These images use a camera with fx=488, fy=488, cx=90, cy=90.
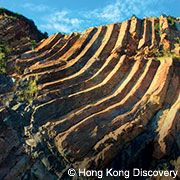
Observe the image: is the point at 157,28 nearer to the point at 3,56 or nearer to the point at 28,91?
the point at 3,56

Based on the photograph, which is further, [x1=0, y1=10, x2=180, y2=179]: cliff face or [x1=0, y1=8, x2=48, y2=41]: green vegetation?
[x1=0, y1=8, x2=48, y2=41]: green vegetation

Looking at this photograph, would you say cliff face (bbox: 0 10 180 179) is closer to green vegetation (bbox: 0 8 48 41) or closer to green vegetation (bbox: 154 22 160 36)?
green vegetation (bbox: 154 22 160 36)

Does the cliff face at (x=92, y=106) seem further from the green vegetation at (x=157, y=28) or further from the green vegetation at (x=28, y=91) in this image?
the green vegetation at (x=157, y=28)

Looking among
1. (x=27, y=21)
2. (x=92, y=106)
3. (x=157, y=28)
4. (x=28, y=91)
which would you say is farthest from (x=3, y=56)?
(x=157, y=28)

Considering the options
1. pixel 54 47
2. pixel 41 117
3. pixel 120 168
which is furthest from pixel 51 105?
pixel 54 47

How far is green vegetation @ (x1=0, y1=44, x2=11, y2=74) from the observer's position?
1348 inches

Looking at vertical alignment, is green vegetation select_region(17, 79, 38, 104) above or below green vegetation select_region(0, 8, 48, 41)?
below

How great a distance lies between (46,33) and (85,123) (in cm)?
1874

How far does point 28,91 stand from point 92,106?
4.28 m

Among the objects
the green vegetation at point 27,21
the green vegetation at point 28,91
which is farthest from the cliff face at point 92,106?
the green vegetation at point 27,21

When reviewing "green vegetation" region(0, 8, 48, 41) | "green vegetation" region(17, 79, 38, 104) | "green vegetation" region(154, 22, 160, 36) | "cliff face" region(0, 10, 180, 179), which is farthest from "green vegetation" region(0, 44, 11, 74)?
"green vegetation" region(154, 22, 160, 36)

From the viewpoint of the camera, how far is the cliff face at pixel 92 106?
28016mm

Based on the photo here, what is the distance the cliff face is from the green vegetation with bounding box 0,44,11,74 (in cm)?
81

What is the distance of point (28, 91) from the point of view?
31.7 meters
